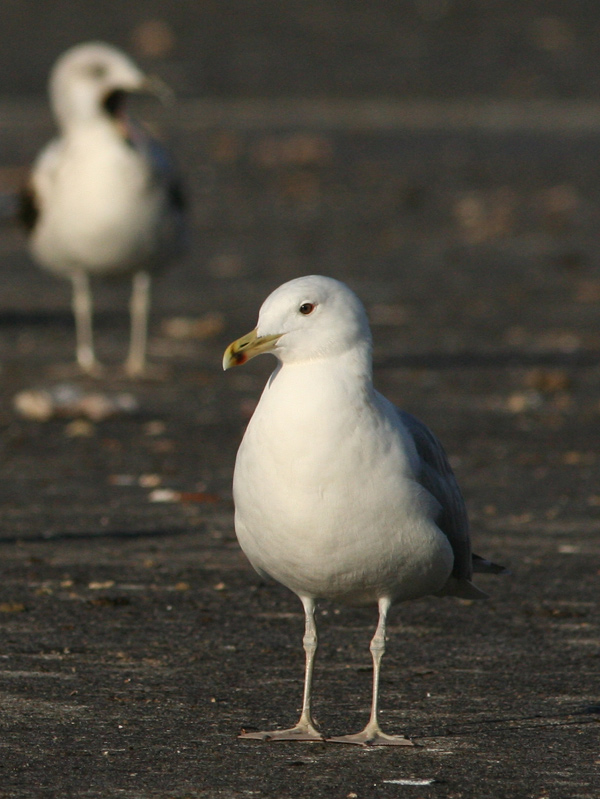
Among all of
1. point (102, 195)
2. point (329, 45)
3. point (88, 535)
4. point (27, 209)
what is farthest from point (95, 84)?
point (329, 45)

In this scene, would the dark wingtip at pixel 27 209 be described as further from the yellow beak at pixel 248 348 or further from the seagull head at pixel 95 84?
the yellow beak at pixel 248 348

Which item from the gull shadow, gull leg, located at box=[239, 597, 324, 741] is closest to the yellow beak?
gull leg, located at box=[239, 597, 324, 741]

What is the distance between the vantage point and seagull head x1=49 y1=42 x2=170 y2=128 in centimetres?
1208

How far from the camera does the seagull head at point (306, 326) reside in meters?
4.99

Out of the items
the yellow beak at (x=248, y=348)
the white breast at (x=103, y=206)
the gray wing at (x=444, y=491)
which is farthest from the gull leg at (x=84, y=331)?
the yellow beak at (x=248, y=348)

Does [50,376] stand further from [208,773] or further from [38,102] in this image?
[38,102]

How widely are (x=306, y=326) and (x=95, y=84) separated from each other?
7619 mm

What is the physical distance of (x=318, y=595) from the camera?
511 centimetres

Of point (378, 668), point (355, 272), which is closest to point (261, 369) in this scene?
point (355, 272)

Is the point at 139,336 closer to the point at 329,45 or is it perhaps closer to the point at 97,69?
the point at 97,69

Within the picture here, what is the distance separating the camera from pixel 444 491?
529cm

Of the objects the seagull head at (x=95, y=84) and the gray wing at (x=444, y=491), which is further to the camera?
the seagull head at (x=95, y=84)

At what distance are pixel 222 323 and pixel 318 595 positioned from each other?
27.2ft

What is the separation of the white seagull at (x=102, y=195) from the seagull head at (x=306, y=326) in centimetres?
662
